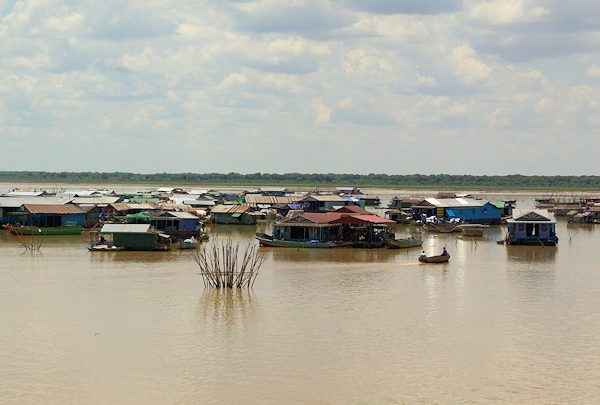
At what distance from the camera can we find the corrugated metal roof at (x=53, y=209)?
42.0 metres

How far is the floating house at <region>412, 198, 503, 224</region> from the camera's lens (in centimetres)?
5369

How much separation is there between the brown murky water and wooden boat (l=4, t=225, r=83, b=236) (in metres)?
10.4

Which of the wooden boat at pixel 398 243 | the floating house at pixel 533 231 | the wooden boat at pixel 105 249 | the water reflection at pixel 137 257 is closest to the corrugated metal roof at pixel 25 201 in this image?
the wooden boat at pixel 105 249

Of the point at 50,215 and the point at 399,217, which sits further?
the point at 399,217

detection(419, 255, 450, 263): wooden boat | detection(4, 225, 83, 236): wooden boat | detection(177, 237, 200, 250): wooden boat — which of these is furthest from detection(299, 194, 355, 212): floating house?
detection(419, 255, 450, 263): wooden boat

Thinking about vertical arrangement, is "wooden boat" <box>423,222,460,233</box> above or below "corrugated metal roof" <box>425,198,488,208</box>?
below

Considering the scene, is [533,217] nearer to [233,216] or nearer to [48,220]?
[233,216]

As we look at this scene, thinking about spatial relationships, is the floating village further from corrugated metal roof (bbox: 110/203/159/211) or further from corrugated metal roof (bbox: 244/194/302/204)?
corrugated metal roof (bbox: 244/194/302/204)

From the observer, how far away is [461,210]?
176 feet

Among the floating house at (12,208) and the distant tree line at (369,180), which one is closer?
the floating house at (12,208)

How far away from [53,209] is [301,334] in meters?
26.3

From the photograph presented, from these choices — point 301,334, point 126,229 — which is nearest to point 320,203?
point 126,229

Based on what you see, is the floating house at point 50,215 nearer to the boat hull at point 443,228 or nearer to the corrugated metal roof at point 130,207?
the corrugated metal roof at point 130,207

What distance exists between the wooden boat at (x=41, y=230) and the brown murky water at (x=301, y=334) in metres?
10.4
